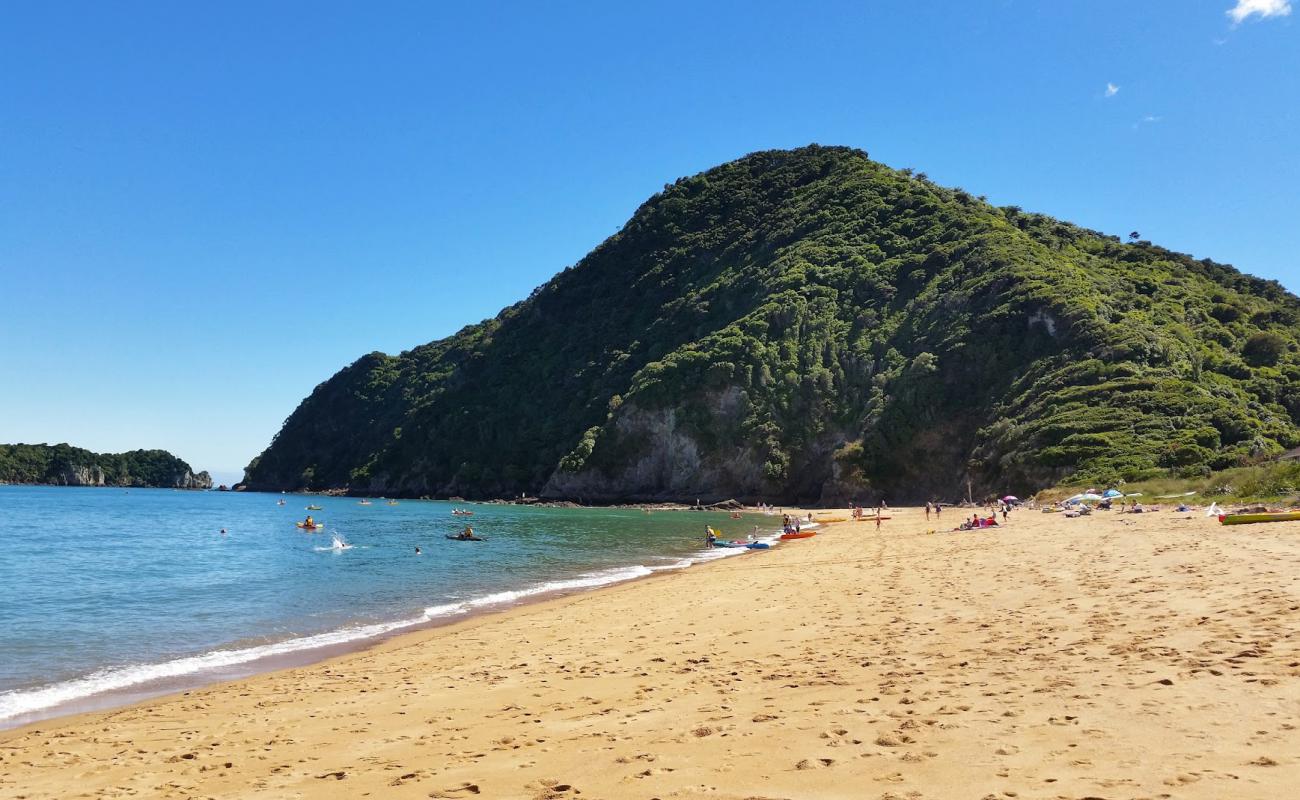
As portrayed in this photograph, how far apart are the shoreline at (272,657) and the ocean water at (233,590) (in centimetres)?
6

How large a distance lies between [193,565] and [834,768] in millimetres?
34158

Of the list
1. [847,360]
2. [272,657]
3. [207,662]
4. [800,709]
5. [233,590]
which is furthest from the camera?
[847,360]

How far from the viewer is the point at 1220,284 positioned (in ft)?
313

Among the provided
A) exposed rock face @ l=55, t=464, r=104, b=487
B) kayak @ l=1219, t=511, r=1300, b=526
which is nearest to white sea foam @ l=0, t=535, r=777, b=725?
kayak @ l=1219, t=511, r=1300, b=526

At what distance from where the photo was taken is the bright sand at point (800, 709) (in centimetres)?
538

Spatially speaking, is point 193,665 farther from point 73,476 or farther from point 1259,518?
point 73,476

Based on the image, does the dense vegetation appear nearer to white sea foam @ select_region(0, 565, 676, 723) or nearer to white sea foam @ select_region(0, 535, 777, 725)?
white sea foam @ select_region(0, 535, 777, 725)

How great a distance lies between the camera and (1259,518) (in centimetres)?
2238

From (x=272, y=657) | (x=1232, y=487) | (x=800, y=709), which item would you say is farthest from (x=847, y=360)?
(x=800, y=709)

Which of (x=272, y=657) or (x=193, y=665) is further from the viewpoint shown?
(x=272, y=657)

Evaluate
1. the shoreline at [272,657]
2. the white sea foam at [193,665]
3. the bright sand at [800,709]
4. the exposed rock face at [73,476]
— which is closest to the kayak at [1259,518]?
the bright sand at [800,709]

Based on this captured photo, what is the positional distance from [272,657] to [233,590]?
1122cm

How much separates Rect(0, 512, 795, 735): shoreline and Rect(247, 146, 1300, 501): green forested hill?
1854 inches

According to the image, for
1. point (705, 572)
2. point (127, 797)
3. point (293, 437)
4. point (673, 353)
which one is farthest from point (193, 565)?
point (293, 437)
